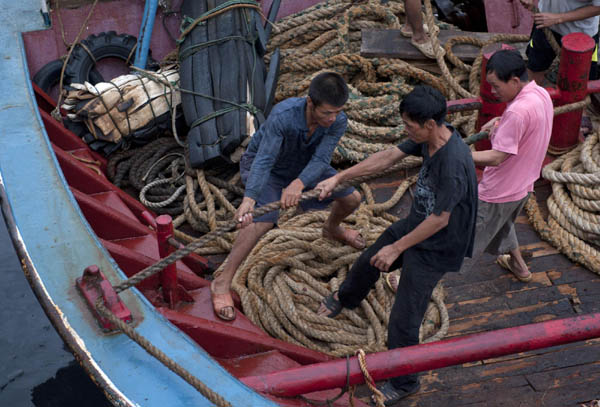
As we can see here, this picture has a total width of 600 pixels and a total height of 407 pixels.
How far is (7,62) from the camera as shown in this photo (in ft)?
14.4

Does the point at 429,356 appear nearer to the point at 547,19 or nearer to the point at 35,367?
the point at 35,367

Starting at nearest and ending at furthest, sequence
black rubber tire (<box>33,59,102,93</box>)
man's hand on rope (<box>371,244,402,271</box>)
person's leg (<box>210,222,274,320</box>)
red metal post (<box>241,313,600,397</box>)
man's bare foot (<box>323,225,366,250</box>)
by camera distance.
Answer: red metal post (<box>241,313,600,397</box>) → man's hand on rope (<box>371,244,402,271</box>) → person's leg (<box>210,222,274,320</box>) → man's bare foot (<box>323,225,366,250</box>) → black rubber tire (<box>33,59,102,93</box>)

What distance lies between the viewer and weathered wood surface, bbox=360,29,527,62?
514 cm

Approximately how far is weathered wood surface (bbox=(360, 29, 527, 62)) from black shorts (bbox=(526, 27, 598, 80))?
1.28 ft

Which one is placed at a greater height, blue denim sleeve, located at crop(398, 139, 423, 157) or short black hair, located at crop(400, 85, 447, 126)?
short black hair, located at crop(400, 85, 447, 126)

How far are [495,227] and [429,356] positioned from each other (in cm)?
114

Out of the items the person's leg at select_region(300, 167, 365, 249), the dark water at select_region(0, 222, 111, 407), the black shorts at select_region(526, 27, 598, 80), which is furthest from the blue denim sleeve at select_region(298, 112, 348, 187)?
the black shorts at select_region(526, 27, 598, 80)

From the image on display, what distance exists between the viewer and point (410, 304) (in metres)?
3.11

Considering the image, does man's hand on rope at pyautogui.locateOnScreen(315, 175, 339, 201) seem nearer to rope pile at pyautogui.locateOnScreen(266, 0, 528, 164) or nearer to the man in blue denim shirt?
the man in blue denim shirt

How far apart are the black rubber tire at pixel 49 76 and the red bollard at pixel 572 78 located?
10.7ft

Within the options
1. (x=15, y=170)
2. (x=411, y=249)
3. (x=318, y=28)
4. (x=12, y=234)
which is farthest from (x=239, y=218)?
(x=318, y=28)

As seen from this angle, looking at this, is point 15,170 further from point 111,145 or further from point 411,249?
point 411,249

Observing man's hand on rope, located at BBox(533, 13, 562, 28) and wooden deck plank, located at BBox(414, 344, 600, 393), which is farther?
man's hand on rope, located at BBox(533, 13, 562, 28)

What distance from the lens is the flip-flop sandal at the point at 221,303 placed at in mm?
3430
